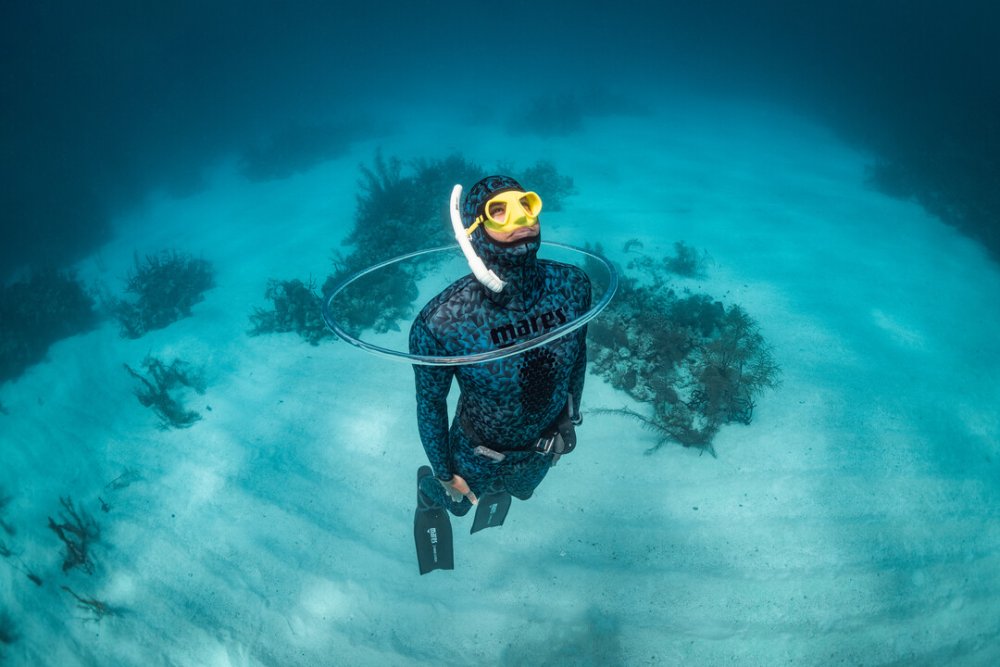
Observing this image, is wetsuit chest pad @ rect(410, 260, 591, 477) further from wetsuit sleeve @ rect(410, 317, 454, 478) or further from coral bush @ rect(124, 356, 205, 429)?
coral bush @ rect(124, 356, 205, 429)

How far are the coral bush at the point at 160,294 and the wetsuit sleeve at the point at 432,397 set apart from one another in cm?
1256

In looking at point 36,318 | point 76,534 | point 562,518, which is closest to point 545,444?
point 562,518

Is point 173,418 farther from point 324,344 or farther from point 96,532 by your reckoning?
point 324,344

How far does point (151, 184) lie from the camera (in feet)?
96.3

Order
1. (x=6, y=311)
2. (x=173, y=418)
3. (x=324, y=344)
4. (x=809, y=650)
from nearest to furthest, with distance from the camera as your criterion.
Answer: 1. (x=809, y=650)
2. (x=173, y=418)
3. (x=324, y=344)
4. (x=6, y=311)

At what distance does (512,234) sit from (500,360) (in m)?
0.73

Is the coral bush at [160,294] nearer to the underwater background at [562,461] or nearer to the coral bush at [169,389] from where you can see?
the underwater background at [562,461]

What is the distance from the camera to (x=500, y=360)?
218cm

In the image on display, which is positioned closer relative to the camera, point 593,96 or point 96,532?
point 96,532

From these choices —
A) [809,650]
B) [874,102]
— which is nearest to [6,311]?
[809,650]

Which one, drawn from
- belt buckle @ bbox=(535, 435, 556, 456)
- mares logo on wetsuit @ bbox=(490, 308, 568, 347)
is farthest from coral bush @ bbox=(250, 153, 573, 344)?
mares logo on wetsuit @ bbox=(490, 308, 568, 347)

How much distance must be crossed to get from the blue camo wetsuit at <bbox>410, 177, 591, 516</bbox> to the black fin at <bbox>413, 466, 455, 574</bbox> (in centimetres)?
168

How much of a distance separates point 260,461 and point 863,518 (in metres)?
8.90

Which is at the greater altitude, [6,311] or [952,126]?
[952,126]
